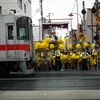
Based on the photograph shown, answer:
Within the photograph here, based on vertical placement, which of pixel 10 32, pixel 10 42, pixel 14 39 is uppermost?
pixel 10 32

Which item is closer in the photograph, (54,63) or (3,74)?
(3,74)

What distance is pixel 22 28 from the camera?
16844mm

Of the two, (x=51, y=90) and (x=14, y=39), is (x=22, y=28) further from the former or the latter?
(x=51, y=90)

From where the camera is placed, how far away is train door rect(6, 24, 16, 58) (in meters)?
16.7

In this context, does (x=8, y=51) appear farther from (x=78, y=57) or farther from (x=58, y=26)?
(x=58, y=26)

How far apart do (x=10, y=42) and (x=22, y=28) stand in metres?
1.03

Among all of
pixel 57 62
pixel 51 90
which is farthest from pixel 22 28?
pixel 51 90

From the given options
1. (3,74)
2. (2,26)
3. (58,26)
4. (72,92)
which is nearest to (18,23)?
(2,26)

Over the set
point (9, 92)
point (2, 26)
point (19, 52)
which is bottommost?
point (9, 92)

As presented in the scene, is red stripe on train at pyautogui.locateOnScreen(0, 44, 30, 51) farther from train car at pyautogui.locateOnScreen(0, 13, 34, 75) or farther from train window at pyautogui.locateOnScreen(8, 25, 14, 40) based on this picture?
train window at pyautogui.locateOnScreen(8, 25, 14, 40)

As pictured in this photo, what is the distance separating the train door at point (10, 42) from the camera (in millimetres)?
16734

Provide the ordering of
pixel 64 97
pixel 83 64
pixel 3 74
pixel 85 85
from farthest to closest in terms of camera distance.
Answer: pixel 83 64 < pixel 3 74 < pixel 85 85 < pixel 64 97

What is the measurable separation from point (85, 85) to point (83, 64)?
820cm

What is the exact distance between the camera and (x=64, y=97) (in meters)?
10.3
